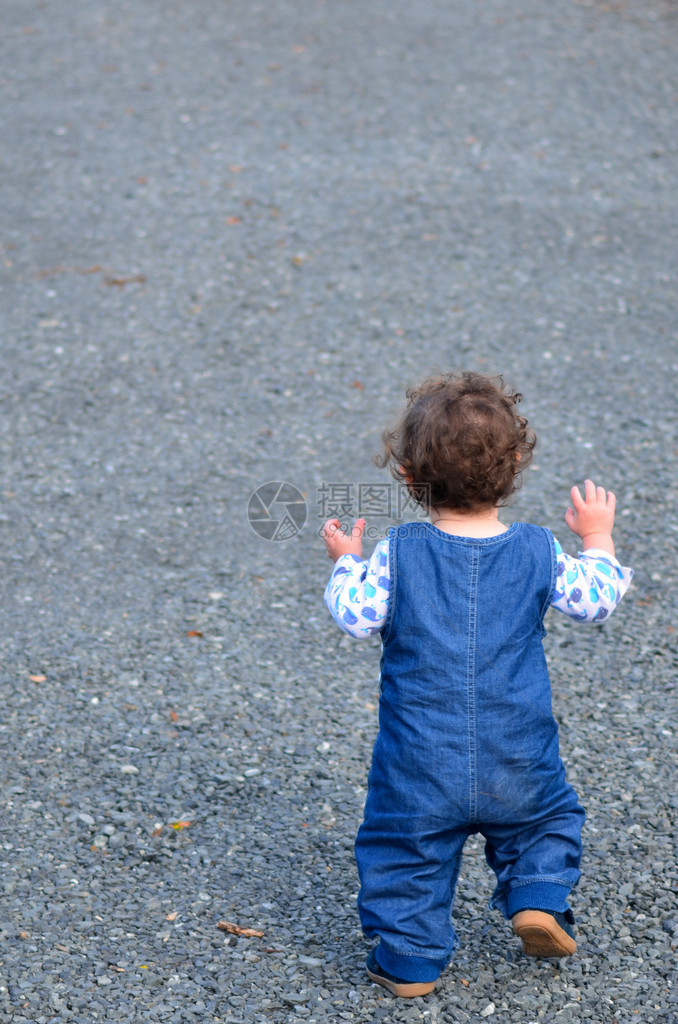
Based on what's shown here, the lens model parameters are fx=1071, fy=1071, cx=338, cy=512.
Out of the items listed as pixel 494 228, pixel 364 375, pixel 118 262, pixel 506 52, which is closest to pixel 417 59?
pixel 506 52

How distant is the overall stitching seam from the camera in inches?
83.6

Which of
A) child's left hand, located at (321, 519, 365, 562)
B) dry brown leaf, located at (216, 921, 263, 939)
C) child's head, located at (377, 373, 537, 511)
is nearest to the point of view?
child's head, located at (377, 373, 537, 511)

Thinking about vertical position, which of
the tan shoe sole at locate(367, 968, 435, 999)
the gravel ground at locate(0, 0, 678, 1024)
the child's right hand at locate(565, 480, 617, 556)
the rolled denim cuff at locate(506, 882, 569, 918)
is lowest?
the gravel ground at locate(0, 0, 678, 1024)

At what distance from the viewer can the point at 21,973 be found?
2.35 meters

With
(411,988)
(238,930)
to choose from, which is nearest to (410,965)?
(411,988)

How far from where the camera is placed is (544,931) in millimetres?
2176

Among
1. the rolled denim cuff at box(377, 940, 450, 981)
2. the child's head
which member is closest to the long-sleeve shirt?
the child's head

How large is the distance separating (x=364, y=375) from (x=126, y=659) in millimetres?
2151

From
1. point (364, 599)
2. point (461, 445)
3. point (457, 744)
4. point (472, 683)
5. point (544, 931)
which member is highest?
point (461, 445)

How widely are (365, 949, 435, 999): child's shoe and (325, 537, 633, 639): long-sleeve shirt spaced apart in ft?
2.51

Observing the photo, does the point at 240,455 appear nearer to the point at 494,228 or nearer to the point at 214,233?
the point at 214,233

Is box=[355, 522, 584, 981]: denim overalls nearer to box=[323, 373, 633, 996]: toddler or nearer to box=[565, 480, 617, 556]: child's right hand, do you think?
box=[323, 373, 633, 996]: toddler

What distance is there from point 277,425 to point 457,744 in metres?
2.77

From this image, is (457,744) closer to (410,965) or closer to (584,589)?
(584,589)
